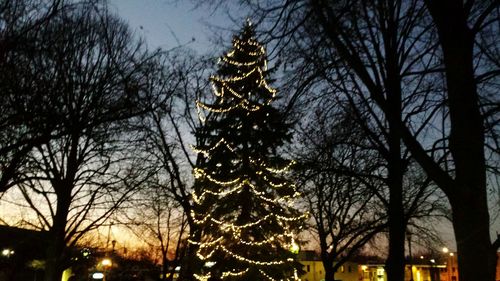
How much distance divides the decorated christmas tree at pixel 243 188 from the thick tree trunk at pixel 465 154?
1175 centimetres

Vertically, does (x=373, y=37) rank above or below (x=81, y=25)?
below

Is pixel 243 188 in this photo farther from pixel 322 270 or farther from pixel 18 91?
pixel 322 270

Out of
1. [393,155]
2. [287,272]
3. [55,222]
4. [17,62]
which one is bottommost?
[287,272]

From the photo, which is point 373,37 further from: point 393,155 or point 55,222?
point 55,222

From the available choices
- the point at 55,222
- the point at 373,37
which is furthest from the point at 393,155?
the point at 55,222

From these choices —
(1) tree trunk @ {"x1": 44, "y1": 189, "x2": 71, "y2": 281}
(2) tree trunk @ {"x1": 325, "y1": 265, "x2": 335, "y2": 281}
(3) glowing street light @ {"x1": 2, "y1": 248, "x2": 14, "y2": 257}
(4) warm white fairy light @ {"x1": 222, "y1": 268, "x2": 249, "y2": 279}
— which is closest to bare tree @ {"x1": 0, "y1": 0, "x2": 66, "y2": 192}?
(1) tree trunk @ {"x1": 44, "y1": 189, "x2": 71, "y2": 281}

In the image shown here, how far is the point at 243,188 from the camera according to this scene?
1923 cm

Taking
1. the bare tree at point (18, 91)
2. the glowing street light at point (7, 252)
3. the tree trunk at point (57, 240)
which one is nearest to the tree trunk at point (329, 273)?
the tree trunk at point (57, 240)

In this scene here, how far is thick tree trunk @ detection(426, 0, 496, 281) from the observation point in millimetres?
5203

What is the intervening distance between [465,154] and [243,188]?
14274mm

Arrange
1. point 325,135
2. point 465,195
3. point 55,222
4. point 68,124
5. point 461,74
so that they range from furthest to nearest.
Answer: point 55,222 < point 325,135 < point 68,124 < point 461,74 < point 465,195

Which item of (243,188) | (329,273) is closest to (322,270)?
(329,273)

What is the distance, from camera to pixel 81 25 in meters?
11.9

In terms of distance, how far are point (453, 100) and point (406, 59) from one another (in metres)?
3.72
